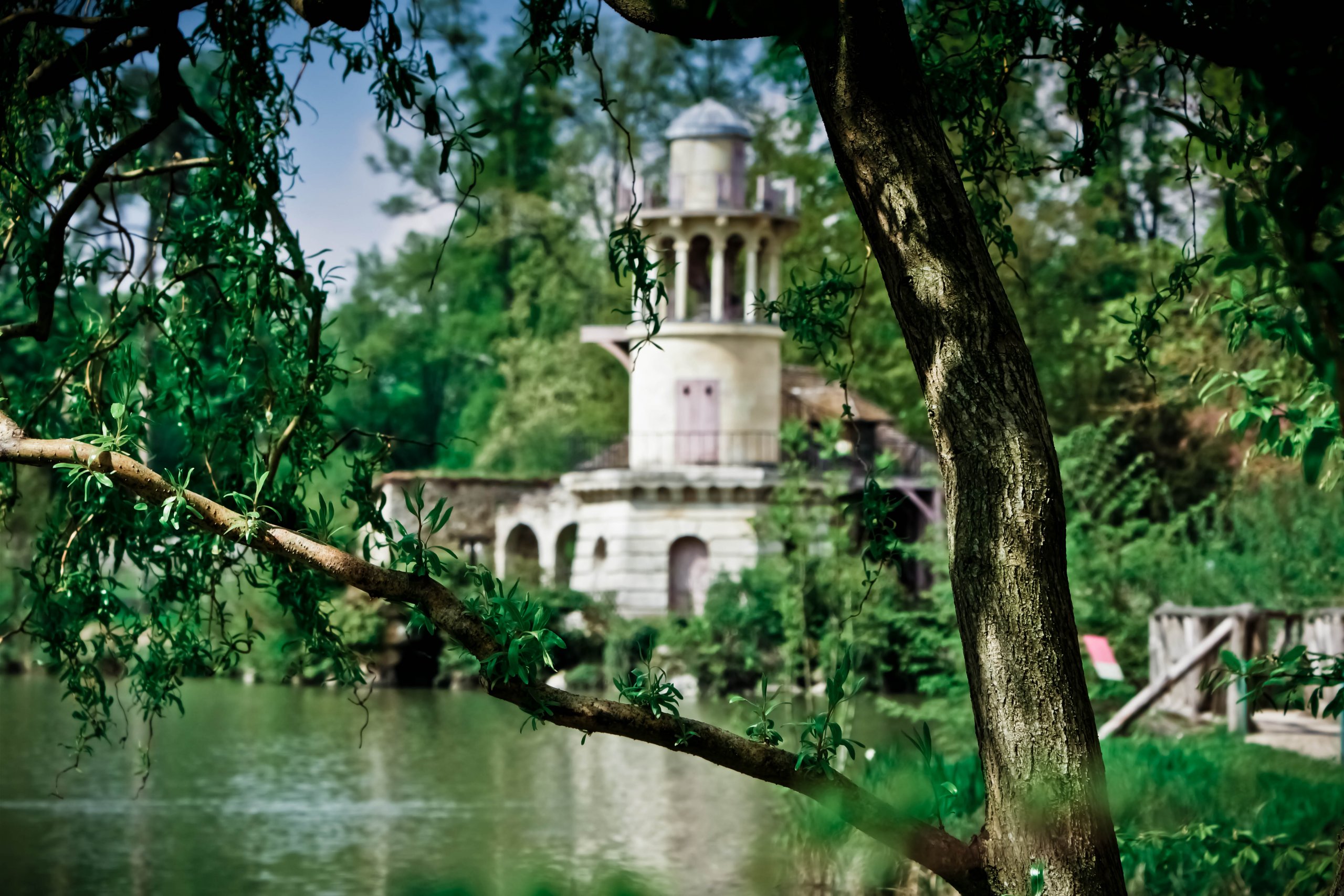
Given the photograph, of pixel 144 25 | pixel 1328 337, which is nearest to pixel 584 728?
pixel 1328 337

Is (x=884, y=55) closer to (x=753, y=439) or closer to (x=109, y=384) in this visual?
(x=109, y=384)

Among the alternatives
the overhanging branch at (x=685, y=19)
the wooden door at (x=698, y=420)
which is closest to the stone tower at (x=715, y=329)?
the wooden door at (x=698, y=420)

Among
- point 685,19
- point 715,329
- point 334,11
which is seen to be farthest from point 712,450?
point 685,19

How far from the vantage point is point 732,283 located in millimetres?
29969

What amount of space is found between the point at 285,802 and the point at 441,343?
2986 centimetres

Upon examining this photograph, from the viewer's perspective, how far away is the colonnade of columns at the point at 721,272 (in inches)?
1126

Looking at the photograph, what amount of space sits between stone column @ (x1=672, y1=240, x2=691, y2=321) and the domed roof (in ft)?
6.52

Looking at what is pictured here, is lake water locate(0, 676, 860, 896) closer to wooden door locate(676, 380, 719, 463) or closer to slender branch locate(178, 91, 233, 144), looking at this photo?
slender branch locate(178, 91, 233, 144)

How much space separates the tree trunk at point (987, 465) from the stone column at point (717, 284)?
1030 inches

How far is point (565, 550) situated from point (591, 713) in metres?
30.5

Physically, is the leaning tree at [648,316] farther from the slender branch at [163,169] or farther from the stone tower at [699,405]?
the stone tower at [699,405]

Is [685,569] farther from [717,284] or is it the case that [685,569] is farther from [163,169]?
[163,169]

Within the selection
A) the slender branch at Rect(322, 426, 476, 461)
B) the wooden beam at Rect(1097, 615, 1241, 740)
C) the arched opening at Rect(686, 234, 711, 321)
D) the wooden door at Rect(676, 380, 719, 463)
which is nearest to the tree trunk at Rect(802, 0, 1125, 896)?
the slender branch at Rect(322, 426, 476, 461)

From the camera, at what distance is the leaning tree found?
258 cm
